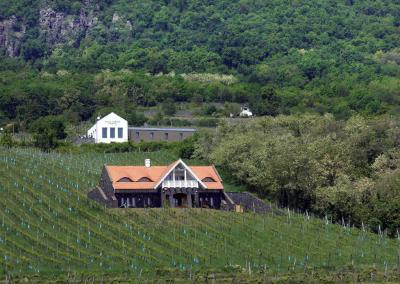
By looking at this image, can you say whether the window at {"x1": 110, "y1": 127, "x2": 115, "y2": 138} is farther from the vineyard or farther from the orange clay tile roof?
the orange clay tile roof

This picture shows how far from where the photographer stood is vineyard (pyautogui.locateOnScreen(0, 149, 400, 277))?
301 ft

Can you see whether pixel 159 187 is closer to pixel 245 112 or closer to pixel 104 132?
pixel 104 132

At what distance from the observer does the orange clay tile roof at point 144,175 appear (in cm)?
10900

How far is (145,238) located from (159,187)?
11.7 m

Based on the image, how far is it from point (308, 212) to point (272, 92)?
2948 inches

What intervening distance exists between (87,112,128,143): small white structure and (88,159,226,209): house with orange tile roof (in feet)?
154

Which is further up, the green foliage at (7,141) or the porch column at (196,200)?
the green foliage at (7,141)

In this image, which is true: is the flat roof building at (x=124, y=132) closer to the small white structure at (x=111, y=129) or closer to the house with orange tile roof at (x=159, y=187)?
the small white structure at (x=111, y=129)

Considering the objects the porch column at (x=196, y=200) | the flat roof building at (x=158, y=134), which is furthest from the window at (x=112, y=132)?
the porch column at (x=196, y=200)

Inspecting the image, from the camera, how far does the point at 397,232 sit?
4331 inches

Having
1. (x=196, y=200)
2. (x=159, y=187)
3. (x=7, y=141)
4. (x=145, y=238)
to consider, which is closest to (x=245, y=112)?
(x=7, y=141)

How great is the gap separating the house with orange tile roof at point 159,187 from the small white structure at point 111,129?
46945mm

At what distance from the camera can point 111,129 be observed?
16000cm

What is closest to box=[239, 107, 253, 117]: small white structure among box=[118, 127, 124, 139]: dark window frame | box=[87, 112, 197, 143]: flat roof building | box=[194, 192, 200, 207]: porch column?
box=[87, 112, 197, 143]: flat roof building
